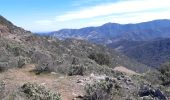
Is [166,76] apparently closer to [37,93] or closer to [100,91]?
[100,91]

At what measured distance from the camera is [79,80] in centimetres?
1543

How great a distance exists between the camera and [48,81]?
1505cm

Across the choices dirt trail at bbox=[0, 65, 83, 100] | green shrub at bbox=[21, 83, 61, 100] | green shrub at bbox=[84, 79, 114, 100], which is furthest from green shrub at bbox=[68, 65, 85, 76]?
green shrub at bbox=[21, 83, 61, 100]

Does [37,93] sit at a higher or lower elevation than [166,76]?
higher

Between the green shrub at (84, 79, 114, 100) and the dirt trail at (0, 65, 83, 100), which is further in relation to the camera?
the dirt trail at (0, 65, 83, 100)

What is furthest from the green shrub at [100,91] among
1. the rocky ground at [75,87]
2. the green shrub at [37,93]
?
the green shrub at [37,93]

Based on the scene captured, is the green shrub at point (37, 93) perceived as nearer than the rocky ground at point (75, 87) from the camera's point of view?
Yes

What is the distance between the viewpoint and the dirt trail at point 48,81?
13602 millimetres

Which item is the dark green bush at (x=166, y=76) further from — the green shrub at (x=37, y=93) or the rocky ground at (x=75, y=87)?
the green shrub at (x=37, y=93)

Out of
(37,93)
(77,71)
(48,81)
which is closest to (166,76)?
(77,71)

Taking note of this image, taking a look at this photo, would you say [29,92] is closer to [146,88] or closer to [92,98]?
[92,98]

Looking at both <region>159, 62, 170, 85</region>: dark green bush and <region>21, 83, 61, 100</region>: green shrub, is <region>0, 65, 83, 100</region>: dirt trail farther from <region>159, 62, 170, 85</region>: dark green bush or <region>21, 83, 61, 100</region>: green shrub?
<region>159, 62, 170, 85</region>: dark green bush

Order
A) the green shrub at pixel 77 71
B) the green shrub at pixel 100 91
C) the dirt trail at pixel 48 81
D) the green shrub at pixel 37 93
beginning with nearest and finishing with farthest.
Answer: the green shrub at pixel 37 93
the green shrub at pixel 100 91
the dirt trail at pixel 48 81
the green shrub at pixel 77 71

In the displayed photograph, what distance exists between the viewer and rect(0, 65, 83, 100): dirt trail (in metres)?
13.6
